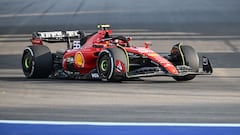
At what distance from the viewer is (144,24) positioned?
30.5 m

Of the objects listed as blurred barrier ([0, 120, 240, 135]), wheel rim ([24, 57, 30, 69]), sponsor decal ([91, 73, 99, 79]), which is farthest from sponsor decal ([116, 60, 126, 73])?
blurred barrier ([0, 120, 240, 135])

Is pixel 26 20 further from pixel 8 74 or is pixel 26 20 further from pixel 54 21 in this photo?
pixel 8 74

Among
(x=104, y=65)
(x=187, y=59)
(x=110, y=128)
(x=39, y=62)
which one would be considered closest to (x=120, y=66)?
(x=104, y=65)

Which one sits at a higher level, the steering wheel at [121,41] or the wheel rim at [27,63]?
the steering wheel at [121,41]

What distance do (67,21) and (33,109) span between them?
22.1 meters

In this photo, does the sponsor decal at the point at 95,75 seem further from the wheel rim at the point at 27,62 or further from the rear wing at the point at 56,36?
the rear wing at the point at 56,36

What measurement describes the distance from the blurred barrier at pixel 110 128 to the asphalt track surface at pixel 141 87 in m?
0.40

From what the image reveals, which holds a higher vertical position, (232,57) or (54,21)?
(54,21)

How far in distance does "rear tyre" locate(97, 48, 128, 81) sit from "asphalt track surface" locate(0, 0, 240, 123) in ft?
0.56

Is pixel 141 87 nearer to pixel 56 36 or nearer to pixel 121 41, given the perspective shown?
pixel 121 41

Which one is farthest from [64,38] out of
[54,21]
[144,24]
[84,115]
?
[54,21]

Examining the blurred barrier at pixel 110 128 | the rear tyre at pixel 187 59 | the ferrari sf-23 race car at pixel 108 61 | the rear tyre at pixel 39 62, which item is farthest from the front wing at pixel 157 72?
the blurred barrier at pixel 110 128

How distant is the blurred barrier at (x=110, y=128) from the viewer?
8555 millimetres

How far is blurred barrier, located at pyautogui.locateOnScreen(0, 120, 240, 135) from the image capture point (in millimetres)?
8555
